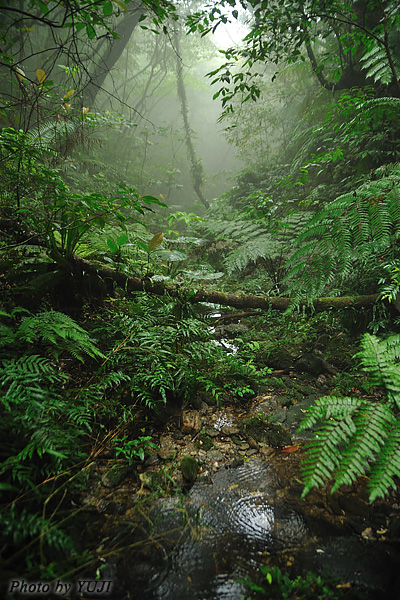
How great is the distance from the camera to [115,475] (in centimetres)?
130

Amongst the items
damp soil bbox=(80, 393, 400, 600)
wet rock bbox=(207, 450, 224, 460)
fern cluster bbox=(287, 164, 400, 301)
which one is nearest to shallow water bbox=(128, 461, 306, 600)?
damp soil bbox=(80, 393, 400, 600)

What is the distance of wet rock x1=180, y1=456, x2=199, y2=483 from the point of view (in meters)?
1.35

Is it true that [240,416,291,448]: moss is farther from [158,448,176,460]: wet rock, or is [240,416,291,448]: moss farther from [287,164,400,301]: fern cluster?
[287,164,400,301]: fern cluster

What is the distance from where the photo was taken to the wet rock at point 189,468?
1350 millimetres

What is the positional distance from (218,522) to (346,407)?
30.5 inches

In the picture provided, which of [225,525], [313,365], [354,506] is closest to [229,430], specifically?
[225,525]

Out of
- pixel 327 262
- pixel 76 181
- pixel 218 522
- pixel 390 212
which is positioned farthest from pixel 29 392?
pixel 76 181

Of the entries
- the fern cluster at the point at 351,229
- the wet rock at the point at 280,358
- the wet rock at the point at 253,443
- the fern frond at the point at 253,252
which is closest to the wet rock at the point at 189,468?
the wet rock at the point at 253,443

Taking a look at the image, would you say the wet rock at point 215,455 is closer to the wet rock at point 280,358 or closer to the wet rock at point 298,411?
the wet rock at point 298,411

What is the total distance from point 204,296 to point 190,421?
145cm

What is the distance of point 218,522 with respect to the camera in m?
1.15

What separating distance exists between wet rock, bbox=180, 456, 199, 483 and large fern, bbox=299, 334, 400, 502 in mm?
638

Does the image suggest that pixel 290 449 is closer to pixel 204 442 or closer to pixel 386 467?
pixel 204 442

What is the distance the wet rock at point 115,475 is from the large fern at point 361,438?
2.96 ft
